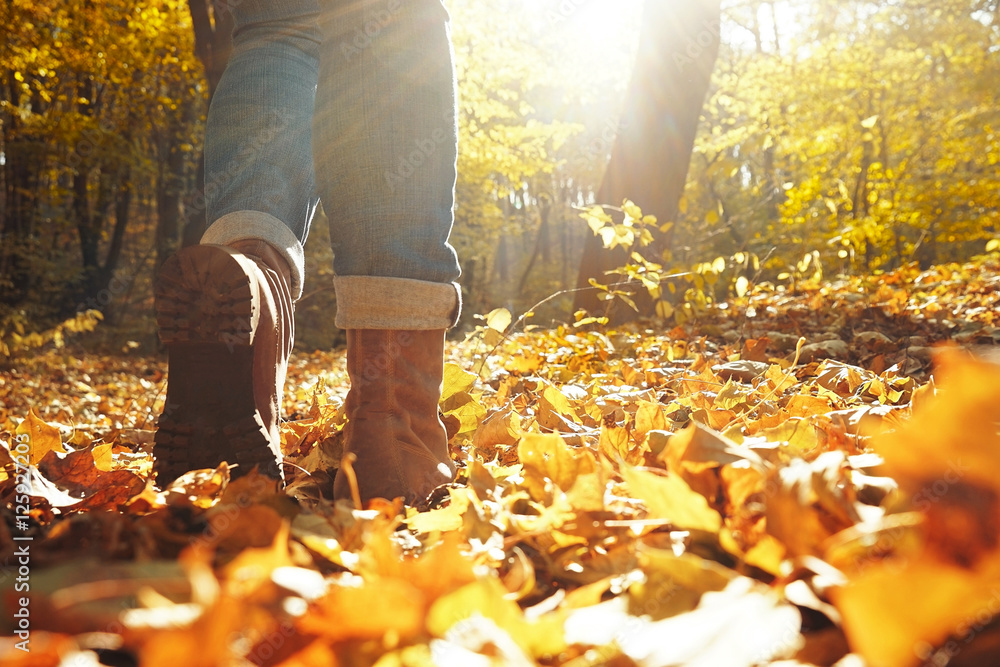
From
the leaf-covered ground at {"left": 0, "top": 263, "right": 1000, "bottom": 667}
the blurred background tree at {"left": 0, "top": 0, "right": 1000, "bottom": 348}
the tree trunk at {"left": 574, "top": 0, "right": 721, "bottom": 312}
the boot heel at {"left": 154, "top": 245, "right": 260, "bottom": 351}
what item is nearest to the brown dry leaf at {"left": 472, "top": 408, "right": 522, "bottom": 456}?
the leaf-covered ground at {"left": 0, "top": 263, "right": 1000, "bottom": 667}

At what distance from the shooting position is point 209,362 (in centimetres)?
107

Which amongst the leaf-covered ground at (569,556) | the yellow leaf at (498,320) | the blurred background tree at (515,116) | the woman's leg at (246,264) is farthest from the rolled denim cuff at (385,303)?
the blurred background tree at (515,116)

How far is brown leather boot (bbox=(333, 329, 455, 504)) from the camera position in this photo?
43.1 inches

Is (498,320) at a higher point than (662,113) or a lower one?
lower

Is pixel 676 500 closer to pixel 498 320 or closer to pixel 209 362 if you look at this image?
pixel 209 362

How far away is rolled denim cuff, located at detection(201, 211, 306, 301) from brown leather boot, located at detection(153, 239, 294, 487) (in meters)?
0.18

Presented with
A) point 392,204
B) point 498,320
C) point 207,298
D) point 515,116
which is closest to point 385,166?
point 392,204

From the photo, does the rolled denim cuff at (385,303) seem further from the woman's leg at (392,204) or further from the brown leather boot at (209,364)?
the brown leather boot at (209,364)

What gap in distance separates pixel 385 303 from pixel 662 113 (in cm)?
437

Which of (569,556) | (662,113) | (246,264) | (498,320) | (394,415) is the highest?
(662,113)

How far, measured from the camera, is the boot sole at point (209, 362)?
1.05m

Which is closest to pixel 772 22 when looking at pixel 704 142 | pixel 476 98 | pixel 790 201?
pixel 704 142

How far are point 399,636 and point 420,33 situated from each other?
1011 mm

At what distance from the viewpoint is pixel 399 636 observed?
53 centimetres
